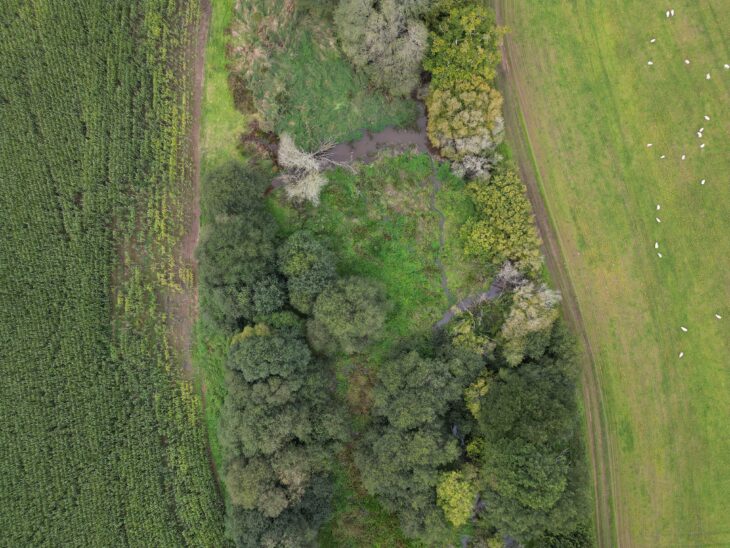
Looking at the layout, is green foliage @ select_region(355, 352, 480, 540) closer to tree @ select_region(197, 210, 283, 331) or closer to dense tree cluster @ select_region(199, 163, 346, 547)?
dense tree cluster @ select_region(199, 163, 346, 547)

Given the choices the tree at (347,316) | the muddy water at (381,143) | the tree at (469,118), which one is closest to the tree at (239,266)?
the tree at (347,316)

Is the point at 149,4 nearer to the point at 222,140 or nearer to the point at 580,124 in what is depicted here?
the point at 222,140

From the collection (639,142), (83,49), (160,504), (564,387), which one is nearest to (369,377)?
(564,387)

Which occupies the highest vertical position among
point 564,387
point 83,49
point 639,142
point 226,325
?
point 83,49

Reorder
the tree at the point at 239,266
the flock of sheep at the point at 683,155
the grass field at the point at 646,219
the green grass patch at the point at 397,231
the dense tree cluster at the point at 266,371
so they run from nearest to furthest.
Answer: the dense tree cluster at the point at 266,371, the tree at the point at 239,266, the grass field at the point at 646,219, the flock of sheep at the point at 683,155, the green grass patch at the point at 397,231

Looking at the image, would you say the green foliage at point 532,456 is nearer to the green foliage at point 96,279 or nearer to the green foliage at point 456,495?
the green foliage at point 456,495

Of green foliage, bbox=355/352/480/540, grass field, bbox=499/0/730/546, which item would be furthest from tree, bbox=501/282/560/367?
grass field, bbox=499/0/730/546
